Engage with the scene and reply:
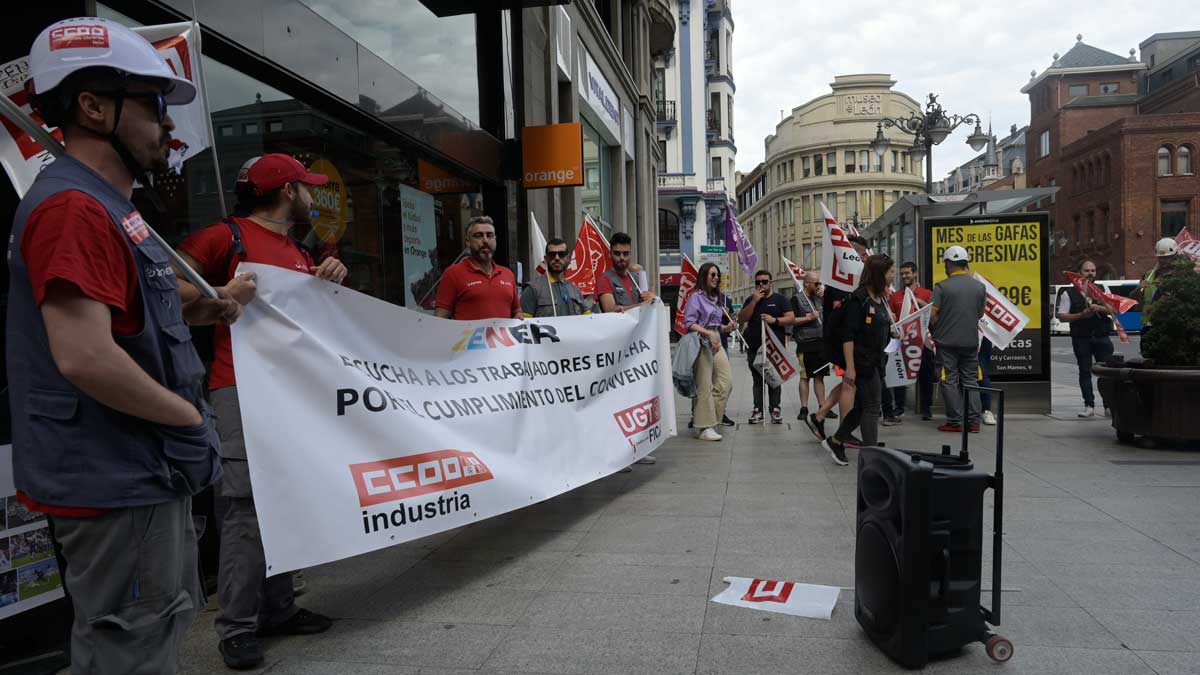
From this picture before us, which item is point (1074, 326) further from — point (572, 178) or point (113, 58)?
point (113, 58)

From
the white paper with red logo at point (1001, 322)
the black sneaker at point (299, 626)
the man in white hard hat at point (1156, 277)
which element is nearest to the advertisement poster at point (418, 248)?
the black sneaker at point (299, 626)

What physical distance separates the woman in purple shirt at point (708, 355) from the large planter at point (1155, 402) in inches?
149

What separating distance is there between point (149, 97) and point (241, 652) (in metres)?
2.20

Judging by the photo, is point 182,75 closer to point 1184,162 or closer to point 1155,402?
point 1155,402

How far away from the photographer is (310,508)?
338cm

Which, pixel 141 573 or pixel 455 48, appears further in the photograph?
pixel 455 48

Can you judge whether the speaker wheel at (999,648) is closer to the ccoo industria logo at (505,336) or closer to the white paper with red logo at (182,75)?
the ccoo industria logo at (505,336)

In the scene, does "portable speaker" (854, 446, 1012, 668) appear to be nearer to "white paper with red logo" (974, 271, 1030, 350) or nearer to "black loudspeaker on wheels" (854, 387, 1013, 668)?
"black loudspeaker on wheels" (854, 387, 1013, 668)

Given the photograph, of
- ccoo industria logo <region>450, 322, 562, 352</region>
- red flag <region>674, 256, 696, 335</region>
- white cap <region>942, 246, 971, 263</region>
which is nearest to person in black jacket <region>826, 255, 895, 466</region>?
red flag <region>674, 256, 696, 335</region>

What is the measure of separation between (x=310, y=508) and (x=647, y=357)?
390 centimetres

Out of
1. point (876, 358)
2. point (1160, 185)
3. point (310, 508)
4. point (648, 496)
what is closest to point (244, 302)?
point (310, 508)

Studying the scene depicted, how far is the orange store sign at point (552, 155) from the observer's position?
10.7m

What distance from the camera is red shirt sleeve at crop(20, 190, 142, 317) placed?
73.4 inches

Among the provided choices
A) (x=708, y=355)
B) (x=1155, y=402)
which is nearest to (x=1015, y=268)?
(x=1155, y=402)
